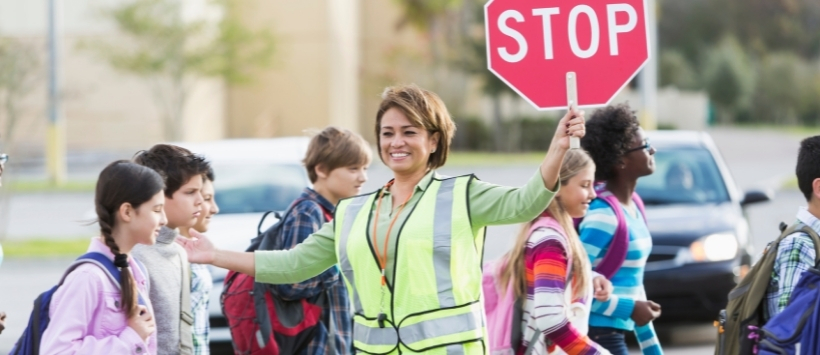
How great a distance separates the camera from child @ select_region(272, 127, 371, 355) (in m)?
5.03

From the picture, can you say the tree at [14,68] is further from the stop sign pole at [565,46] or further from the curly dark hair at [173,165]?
Answer: the stop sign pole at [565,46]

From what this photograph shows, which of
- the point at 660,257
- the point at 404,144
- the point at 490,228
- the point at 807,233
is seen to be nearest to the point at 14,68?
the point at 490,228

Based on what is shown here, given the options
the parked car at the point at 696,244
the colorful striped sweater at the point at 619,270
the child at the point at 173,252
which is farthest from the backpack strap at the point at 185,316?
the parked car at the point at 696,244

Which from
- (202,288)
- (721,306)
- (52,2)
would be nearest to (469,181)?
(202,288)

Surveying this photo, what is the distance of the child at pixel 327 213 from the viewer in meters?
5.03

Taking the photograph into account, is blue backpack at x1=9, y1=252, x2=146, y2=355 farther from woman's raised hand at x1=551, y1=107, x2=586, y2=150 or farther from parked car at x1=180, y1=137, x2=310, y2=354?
parked car at x1=180, y1=137, x2=310, y2=354

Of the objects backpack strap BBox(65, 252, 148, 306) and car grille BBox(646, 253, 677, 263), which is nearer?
backpack strap BBox(65, 252, 148, 306)

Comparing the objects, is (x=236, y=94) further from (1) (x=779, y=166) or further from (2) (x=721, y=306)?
(2) (x=721, y=306)

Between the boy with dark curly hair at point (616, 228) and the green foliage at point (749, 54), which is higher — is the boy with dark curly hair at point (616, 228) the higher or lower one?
the lower one

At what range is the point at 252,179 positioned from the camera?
9078mm

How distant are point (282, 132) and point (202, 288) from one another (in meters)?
38.1

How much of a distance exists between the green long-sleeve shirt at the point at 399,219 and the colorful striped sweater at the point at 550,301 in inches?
24.7

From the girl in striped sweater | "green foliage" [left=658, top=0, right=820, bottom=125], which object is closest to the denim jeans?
the girl in striped sweater

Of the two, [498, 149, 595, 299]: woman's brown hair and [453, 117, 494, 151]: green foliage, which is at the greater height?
[453, 117, 494, 151]: green foliage
